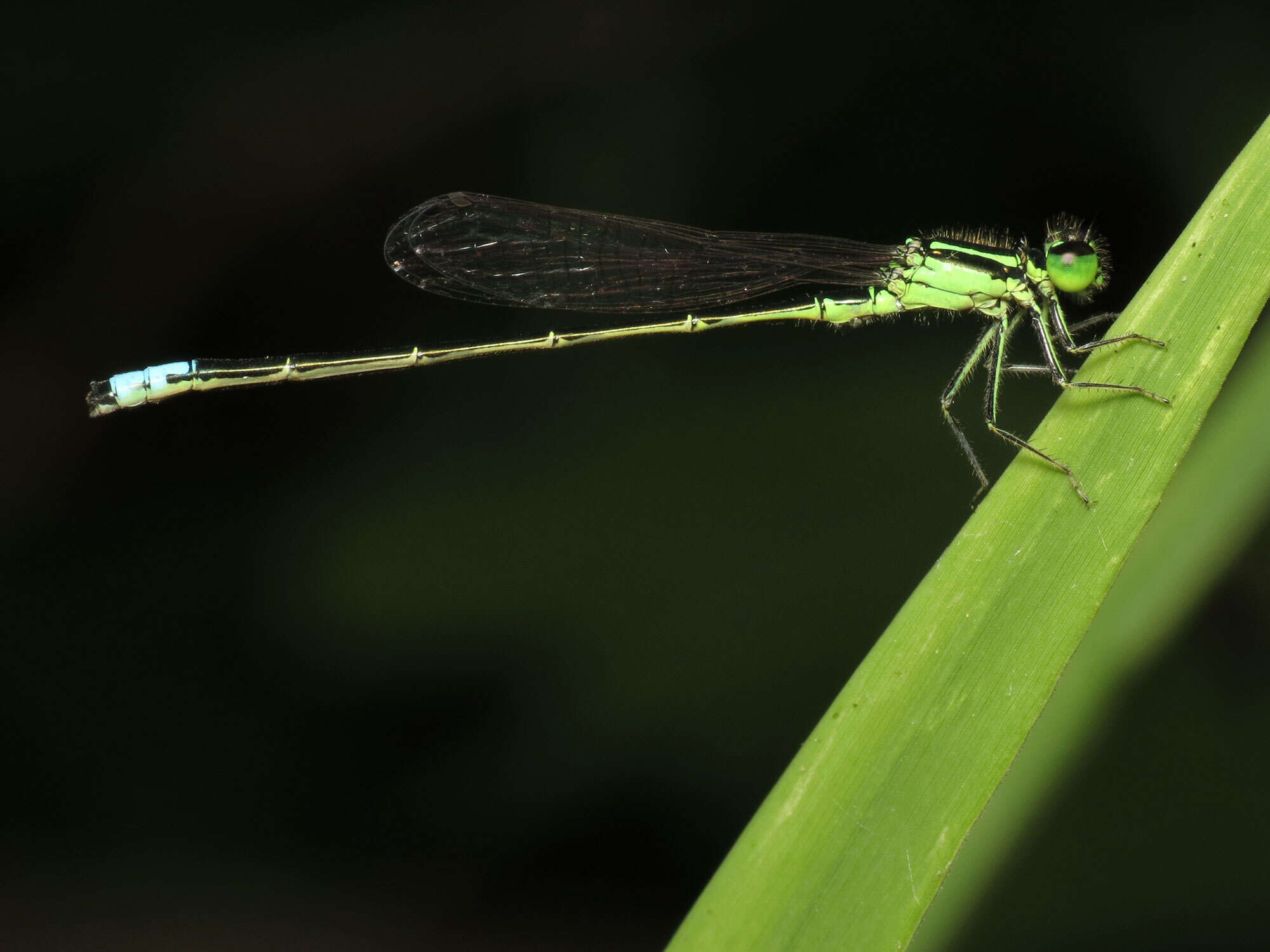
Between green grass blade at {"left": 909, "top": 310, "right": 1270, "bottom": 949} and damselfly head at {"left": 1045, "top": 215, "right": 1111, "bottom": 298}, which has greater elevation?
damselfly head at {"left": 1045, "top": 215, "right": 1111, "bottom": 298}

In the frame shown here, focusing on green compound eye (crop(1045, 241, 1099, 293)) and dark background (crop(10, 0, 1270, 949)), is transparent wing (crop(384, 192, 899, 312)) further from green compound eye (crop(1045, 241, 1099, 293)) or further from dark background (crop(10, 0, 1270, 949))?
green compound eye (crop(1045, 241, 1099, 293))

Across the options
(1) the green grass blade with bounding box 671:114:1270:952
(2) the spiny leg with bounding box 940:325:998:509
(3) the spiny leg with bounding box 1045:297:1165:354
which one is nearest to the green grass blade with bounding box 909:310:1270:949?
(3) the spiny leg with bounding box 1045:297:1165:354

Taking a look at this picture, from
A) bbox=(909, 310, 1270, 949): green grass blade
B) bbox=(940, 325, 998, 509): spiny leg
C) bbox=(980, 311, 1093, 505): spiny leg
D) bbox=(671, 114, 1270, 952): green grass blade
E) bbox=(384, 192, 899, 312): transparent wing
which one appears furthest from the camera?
bbox=(384, 192, 899, 312): transparent wing

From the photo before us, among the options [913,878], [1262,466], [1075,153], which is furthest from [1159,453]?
[1075,153]

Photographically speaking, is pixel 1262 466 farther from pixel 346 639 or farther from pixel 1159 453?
pixel 346 639

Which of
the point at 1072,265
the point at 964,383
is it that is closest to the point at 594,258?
the point at 964,383

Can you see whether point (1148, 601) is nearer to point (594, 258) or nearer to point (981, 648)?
point (981, 648)

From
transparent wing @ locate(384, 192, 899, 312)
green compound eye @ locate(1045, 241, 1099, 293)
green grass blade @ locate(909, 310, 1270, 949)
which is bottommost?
green grass blade @ locate(909, 310, 1270, 949)
